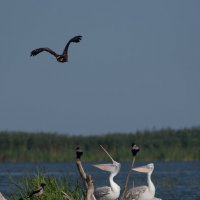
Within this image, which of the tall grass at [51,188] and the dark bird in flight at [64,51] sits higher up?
the dark bird in flight at [64,51]

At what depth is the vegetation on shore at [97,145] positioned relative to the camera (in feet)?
140

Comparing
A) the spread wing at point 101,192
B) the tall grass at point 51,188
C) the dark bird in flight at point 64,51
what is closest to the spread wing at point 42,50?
the dark bird in flight at point 64,51

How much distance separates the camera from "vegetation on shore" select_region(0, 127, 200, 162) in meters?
42.7

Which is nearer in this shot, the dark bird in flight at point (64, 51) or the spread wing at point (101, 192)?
the dark bird in flight at point (64, 51)

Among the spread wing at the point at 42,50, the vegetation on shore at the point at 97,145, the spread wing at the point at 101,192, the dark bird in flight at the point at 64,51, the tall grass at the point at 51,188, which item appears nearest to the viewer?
the dark bird in flight at the point at 64,51

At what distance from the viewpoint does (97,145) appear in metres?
44.3

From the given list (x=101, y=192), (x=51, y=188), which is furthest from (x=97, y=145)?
(x=51, y=188)

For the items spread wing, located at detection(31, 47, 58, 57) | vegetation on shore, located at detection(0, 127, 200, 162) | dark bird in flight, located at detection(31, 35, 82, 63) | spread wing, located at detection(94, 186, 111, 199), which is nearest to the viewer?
dark bird in flight, located at detection(31, 35, 82, 63)

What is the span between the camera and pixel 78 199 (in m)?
14.4

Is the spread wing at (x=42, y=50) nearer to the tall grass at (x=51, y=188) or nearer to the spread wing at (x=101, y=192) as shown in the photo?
the tall grass at (x=51, y=188)

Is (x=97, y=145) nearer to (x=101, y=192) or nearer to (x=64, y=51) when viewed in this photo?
(x=101, y=192)

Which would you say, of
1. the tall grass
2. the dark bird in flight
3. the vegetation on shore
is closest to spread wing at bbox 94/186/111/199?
the tall grass

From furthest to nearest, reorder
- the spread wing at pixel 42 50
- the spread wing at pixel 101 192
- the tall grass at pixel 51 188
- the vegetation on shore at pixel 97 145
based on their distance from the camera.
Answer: the vegetation on shore at pixel 97 145 < the spread wing at pixel 101 192 < the tall grass at pixel 51 188 < the spread wing at pixel 42 50

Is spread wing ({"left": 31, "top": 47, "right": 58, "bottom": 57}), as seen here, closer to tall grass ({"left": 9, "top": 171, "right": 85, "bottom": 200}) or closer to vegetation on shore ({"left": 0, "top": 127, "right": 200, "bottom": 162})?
tall grass ({"left": 9, "top": 171, "right": 85, "bottom": 200})
